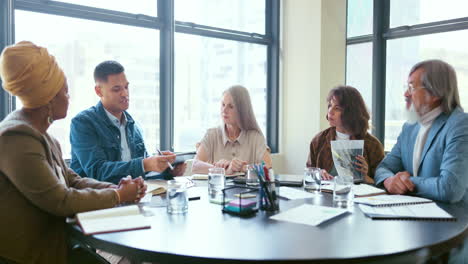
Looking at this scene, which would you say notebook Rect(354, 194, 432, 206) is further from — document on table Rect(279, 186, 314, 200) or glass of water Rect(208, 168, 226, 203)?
glass of water Rect(208, 168, 226, 203)

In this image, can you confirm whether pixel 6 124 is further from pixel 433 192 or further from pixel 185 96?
pixel 185 96

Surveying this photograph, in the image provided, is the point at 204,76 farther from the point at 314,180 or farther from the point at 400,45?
the point at 314,180

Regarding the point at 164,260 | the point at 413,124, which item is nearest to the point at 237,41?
the point at 413,124

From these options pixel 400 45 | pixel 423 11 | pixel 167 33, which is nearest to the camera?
pixel 167 33

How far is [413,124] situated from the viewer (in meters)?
2.13

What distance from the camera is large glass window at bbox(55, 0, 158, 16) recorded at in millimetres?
3211

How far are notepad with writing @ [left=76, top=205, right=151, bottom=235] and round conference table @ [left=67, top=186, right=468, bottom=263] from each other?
0.03 metres

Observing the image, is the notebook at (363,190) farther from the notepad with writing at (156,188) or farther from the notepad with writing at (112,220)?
the notepad with writing at (112,220)

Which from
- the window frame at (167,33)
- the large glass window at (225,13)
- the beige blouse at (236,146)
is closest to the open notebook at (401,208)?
the beige blouse at (236,146)

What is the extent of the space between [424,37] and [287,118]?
1671 mm

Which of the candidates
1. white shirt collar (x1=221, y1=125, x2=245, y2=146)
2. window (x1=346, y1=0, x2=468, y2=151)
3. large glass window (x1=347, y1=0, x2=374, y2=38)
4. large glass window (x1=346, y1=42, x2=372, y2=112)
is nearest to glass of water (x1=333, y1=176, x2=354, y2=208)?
white shirt collar (x1=221, y1=125, x2=245, y2=146)

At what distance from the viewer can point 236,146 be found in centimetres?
287

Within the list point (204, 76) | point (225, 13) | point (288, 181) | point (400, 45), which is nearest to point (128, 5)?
point (204, 76)

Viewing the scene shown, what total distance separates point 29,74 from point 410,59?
3.80 metres
